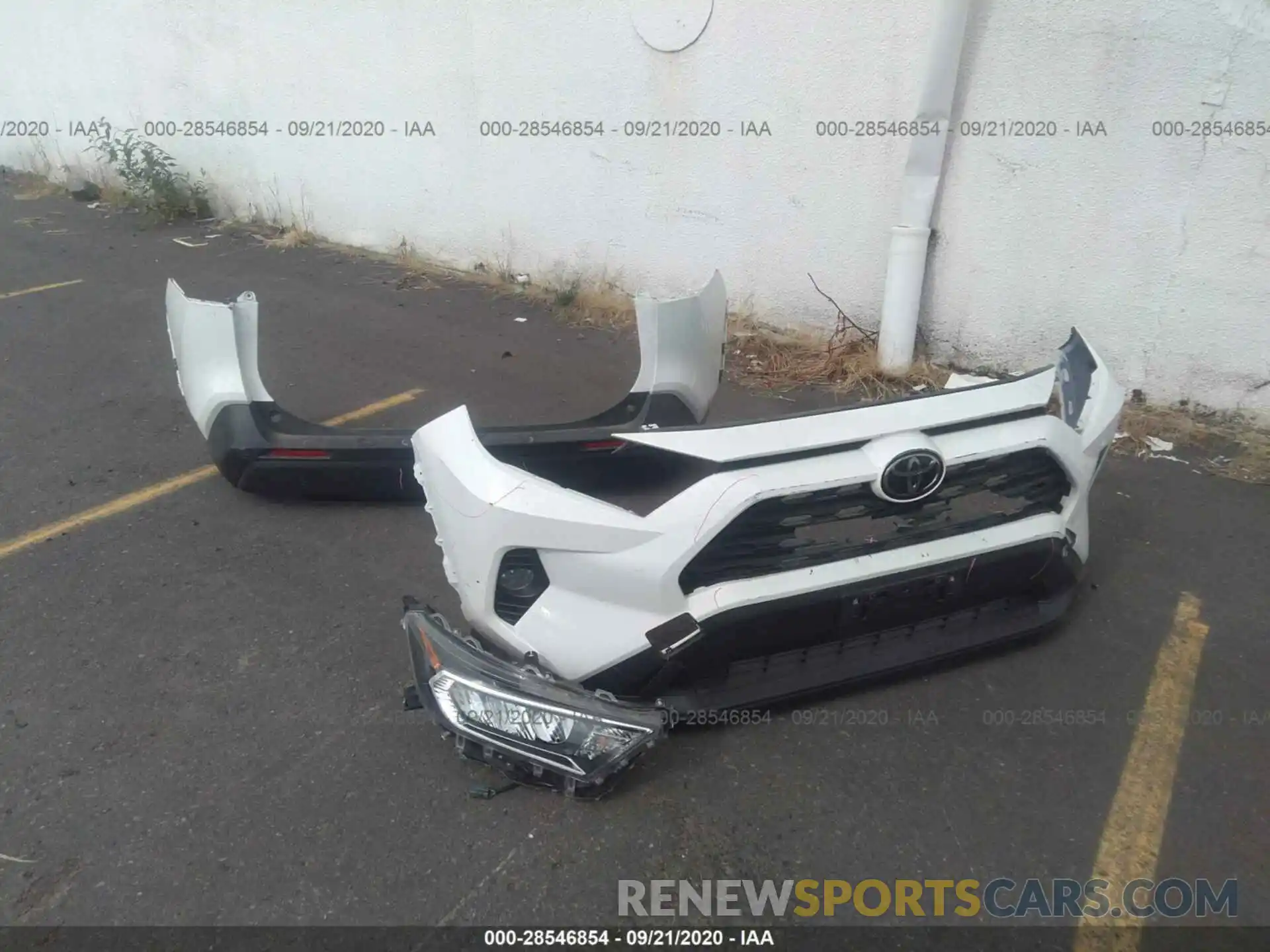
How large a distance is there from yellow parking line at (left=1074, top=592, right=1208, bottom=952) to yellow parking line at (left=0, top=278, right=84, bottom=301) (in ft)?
27.0

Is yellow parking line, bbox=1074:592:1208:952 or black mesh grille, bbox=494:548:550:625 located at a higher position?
black mesh grille, bbox=494:548:550:625

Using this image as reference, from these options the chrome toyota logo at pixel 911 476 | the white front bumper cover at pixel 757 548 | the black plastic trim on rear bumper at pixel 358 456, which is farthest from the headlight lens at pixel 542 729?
the black plastic trim on rear bumper at pixel 358 456

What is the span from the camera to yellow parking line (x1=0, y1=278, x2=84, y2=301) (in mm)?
7148

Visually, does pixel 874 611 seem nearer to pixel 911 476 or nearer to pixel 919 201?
pixel 911 476

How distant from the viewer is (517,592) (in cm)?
251

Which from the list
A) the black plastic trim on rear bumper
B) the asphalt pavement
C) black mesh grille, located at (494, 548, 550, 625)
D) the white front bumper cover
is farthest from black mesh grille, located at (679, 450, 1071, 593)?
the black plastic trim on rear bumper

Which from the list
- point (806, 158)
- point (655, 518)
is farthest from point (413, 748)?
point (806, 158)

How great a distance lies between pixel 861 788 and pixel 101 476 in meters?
3.81

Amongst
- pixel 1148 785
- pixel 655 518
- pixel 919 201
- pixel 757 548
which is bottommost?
pixel 1148 785

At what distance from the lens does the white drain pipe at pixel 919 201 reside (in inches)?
191

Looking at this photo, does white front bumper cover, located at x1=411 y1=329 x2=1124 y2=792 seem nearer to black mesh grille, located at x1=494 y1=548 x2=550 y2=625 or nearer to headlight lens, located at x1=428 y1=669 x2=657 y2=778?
black mesh grille, located at x1=494 y1=548 x2=550 y2=625

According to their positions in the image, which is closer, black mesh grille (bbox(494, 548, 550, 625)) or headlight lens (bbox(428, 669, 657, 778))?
headlight lens (bbox(428, 669, 657, 778))

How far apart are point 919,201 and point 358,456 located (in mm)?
3597

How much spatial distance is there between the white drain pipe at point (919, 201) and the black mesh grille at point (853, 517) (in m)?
2.67
